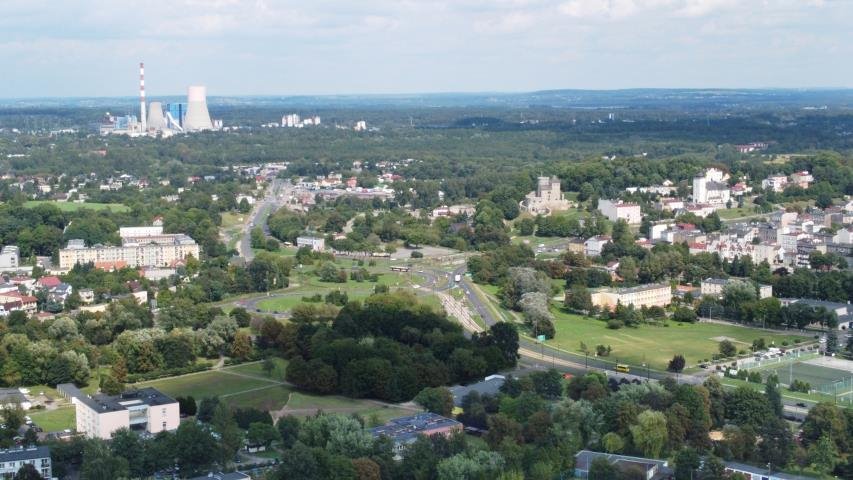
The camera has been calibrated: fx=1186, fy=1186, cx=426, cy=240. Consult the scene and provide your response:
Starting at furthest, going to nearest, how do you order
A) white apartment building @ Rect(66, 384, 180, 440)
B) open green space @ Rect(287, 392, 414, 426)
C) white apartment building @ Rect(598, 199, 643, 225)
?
1. white apartment building @ Rect(598, 199, 643, 225)
2. open green space @ Rect(287, 392, 414, 426)
3. white apartment building @ Rect(66, 384, 180, 440)

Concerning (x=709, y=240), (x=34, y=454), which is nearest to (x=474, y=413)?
(x=34, y=454)

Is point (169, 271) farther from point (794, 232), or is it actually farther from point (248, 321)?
point (794, 232)

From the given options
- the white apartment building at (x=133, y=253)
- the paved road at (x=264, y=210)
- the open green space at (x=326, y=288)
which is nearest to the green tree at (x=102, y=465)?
the open green space at (x=326, y=288)

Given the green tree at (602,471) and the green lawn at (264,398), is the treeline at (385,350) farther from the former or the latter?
the green tree at (602,471)

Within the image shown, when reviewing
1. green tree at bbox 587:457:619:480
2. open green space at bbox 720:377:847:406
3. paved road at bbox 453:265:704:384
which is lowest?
paved road at bbox 453:265:704:384

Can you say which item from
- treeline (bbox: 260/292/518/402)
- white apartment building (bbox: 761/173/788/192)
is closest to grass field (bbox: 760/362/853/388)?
treeline (bbox: 260/292/518/402)

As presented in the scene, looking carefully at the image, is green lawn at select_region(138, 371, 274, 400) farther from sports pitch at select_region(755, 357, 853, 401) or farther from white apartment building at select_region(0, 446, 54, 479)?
sports pitch at select_region(755, 357, 853, 401)
